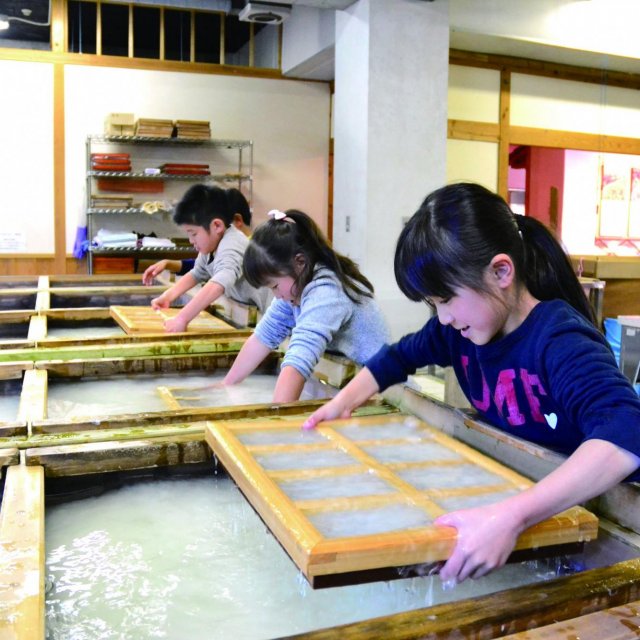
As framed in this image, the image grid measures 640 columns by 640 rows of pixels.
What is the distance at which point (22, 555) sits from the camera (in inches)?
37.1

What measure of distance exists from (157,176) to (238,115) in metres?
1.27

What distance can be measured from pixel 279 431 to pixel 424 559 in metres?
0.54

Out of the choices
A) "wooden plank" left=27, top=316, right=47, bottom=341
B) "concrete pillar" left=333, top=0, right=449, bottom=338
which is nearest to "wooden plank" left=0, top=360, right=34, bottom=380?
"wooden plank" left=27, top=316, right=47, bottom=341

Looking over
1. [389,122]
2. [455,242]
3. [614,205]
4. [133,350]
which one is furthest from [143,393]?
[614,205]

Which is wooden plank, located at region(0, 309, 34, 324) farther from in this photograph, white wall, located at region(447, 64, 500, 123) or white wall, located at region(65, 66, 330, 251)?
white wall, located at region(447, 64, 500, 123)

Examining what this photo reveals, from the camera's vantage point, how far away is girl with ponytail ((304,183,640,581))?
909 mm

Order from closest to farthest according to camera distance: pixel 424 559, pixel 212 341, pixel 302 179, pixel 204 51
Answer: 1. pixel 424 559
2. pixel 212 341
3. pixel 302 179
4. pixel 204 51

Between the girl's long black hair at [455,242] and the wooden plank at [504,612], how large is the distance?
0.50 meters

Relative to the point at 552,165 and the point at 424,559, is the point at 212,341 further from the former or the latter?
the point at 552,165

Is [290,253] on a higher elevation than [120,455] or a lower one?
higher

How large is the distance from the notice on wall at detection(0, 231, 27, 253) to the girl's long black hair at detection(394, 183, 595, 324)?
6.54 metres

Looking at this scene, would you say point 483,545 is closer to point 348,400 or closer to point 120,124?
point 348,400

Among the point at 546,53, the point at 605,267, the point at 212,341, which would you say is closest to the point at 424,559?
the point at 212,341

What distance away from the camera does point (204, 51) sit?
866cm
